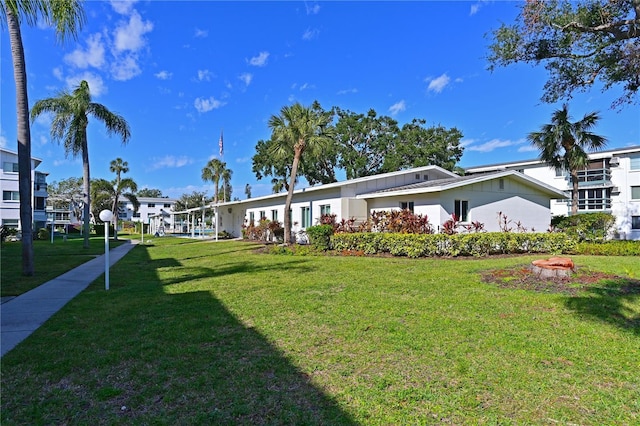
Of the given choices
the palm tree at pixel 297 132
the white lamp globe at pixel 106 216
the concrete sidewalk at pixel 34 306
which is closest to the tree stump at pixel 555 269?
the concrete sidewalk at pixel 34 306

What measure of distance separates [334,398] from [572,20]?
994 cm

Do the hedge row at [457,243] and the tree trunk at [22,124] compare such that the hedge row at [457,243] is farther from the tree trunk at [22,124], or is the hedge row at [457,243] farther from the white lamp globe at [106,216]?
the tree trunk at [22,124]

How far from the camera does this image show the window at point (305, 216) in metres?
22.8

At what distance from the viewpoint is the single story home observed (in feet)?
55.3

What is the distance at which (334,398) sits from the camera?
3342mm

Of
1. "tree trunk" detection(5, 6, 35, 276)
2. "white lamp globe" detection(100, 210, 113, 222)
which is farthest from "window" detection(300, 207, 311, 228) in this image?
"white lamp globe" detection(100, 210, 113, 222)

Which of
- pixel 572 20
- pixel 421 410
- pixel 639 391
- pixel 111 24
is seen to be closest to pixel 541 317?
pixel 639 391

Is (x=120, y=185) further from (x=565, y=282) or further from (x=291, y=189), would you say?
(x=565, y=282)

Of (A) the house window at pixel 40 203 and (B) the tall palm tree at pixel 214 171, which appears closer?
(A) the house window at pixel 40 203

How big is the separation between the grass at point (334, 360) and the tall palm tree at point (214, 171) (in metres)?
43.4

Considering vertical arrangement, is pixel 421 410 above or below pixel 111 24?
below

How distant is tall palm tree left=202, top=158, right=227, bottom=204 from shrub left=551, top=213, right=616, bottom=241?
38.6 m

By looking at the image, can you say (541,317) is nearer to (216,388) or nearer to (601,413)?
(601,413)

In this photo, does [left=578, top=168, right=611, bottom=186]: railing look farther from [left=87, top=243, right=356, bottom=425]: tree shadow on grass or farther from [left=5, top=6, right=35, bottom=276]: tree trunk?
[left=5, top=6, right=35, bottom=276]: tree trunk
